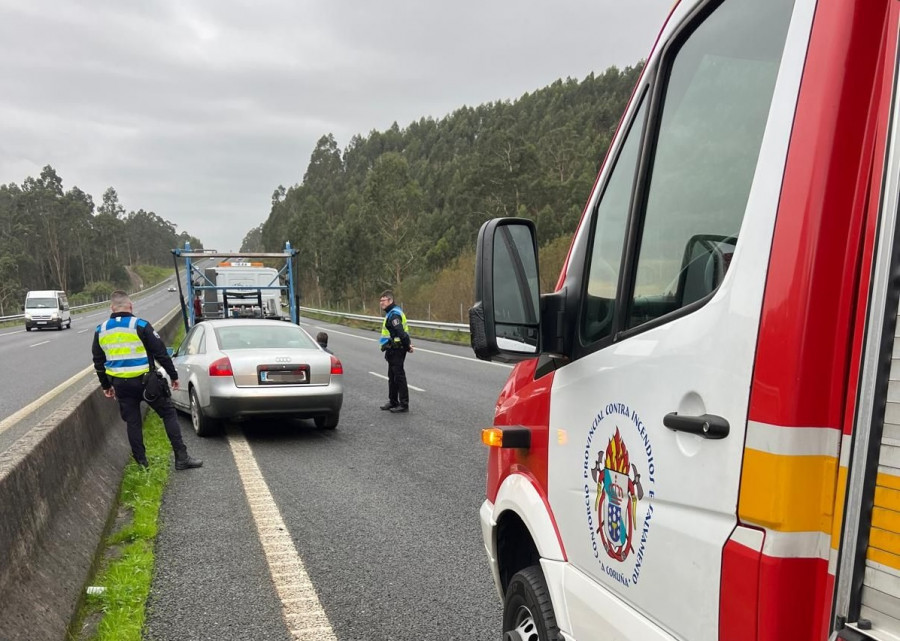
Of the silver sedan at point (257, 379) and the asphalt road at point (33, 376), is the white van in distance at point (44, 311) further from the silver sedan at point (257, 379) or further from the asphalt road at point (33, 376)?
the silver sedan at point (257, 379)

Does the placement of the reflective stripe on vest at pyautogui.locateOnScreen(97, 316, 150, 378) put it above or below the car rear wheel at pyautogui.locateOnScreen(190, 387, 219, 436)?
above

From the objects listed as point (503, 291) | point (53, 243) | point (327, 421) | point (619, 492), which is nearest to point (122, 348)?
point (327, 421)

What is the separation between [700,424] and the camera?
4.85ft

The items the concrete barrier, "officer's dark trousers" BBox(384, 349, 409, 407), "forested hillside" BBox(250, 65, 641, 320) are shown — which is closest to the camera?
the concrete barrier

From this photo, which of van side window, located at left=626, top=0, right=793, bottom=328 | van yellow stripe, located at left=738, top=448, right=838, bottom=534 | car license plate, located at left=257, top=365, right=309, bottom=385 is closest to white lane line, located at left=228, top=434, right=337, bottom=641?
car license plate, located at left=257, top=365, right=309, bottom=385

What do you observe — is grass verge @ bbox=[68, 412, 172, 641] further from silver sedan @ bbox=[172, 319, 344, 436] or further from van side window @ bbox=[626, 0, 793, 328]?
van side window @ bbox=[626, 0, 793, 328]

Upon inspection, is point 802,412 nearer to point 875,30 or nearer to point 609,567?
point 875,30

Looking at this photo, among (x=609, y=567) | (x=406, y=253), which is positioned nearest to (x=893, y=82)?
(x=609, y=567)

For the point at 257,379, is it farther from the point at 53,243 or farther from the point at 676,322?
the point at 53,243

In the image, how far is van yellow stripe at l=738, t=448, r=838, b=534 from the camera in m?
1.27

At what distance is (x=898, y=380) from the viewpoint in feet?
3.84

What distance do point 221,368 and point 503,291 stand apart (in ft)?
21.4

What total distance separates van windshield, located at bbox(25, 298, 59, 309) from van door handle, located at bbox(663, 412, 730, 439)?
3903 cm

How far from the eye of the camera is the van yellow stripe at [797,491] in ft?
4.18
